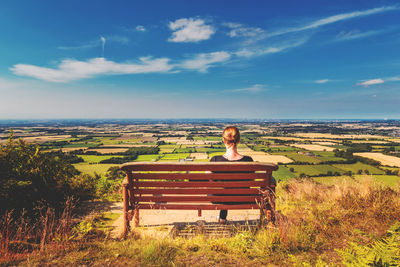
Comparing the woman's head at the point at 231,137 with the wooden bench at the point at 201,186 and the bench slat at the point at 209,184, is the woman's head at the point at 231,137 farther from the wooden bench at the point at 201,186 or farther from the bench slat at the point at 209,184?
the bench slat at the point at 209,184

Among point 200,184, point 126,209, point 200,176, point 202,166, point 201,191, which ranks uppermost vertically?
point 202,166

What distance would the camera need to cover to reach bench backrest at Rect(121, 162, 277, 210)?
10.8ft

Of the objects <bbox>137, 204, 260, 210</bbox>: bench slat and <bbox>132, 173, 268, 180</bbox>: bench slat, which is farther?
Answer: <bbox>137, 204, 260, 210</bbox>: bench slat

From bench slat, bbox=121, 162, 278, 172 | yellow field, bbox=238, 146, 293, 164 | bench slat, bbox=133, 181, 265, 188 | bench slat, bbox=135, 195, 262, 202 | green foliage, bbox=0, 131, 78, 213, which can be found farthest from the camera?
yellow field, bbox=238, 146, 293, 164

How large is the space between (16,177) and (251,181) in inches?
205

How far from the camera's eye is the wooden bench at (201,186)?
10.8ft

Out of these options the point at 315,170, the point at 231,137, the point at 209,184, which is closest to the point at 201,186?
the point at 209,184

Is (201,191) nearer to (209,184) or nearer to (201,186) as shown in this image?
(201,186)

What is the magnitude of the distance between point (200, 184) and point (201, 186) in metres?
0.04

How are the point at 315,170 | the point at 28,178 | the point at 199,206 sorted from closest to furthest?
the point at 199,206 < the point at 28,178 < the point at 315,170

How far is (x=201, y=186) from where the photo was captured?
3457 mm

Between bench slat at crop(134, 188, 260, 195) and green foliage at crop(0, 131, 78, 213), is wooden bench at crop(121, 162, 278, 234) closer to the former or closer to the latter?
bench slat at crop(134, 188, 260, 195)

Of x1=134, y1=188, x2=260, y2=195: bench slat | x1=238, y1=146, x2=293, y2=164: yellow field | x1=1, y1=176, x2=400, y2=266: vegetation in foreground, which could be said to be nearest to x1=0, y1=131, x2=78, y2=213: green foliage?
x1=1, y1=176, x2=400, y2=266: vegetation in foreground

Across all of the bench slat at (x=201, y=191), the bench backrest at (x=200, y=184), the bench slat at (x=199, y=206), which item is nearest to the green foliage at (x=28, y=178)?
the bench backrest at (x=200, y=184)
